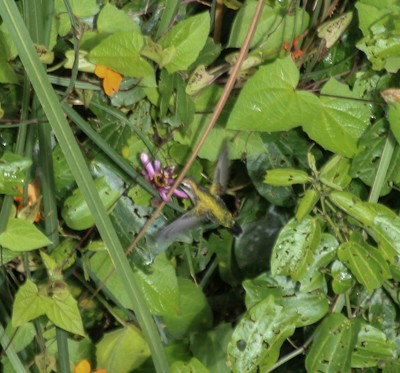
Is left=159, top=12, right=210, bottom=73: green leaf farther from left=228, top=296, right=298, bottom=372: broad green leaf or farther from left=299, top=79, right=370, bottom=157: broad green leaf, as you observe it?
left=228, top=296, right=298, bottom=372: broad green leaf

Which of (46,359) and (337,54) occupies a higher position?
(337,54)

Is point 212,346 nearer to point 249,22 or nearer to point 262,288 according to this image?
point 262,288

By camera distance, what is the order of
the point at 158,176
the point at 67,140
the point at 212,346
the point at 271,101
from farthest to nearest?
1. the point at 212,346
2. the point at 158,176
3. the point at 271,101
4. the point at 67,140

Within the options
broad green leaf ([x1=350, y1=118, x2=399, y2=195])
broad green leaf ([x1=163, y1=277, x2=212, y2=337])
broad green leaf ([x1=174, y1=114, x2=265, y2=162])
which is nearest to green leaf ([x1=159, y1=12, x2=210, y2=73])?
broad green leaf ([x1=174, y1=114, x2=265, y2=162])

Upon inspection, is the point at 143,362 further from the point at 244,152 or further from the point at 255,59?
the point at 255,59

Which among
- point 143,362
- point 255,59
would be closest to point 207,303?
point 143,362

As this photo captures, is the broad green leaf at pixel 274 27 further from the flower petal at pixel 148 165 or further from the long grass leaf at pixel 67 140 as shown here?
the long grass leaf at pixel 67 140

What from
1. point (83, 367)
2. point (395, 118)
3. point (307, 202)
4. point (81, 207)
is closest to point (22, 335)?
point (83, 367)
